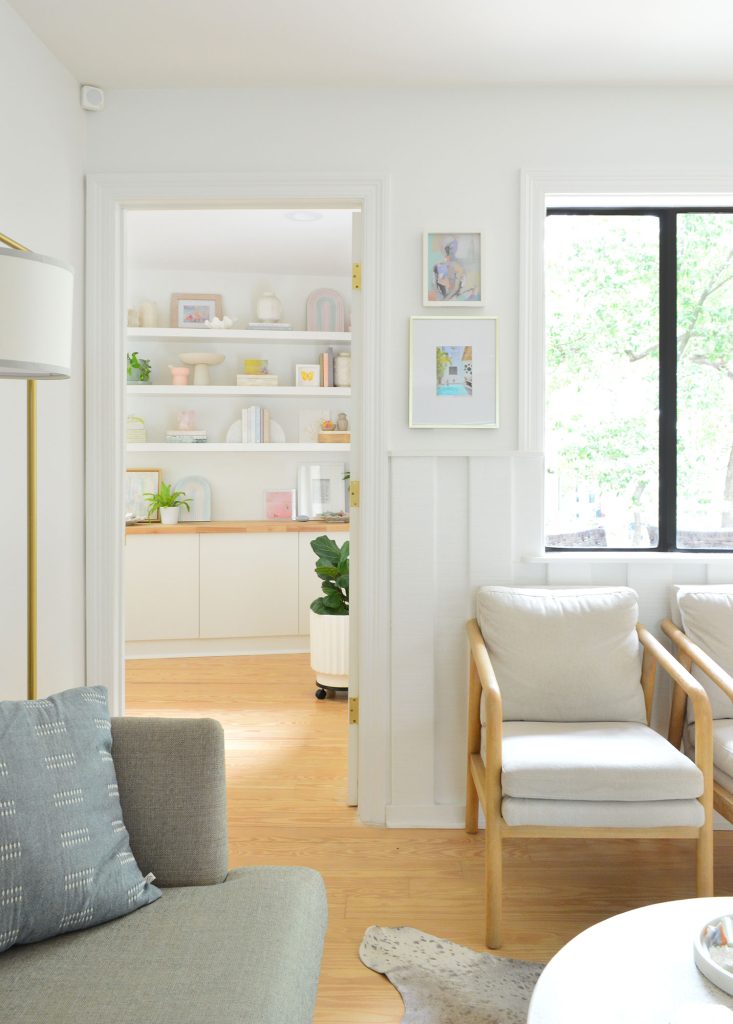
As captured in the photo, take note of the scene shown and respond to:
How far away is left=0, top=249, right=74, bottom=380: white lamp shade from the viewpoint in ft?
4.92

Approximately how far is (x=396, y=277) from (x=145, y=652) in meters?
3.34

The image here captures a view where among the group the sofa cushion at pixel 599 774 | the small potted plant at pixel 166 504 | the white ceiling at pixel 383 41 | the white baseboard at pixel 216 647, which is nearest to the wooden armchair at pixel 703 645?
the sofa cushion at pixel 599 774

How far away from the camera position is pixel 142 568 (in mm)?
5328

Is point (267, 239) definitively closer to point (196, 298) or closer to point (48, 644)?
point (196, 298)

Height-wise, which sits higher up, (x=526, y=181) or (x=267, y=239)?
(x=267, y=239)

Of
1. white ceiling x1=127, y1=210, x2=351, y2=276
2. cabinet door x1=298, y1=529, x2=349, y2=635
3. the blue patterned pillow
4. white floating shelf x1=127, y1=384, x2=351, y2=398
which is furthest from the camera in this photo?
white floating shelf x1=127, y1=384, x2=351, y2=398

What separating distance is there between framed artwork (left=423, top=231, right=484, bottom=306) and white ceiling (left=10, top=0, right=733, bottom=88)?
532mm

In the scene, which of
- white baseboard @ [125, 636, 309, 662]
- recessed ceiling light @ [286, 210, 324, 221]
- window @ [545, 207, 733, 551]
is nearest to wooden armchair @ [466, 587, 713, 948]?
window @ [545, 207, 733, 551]

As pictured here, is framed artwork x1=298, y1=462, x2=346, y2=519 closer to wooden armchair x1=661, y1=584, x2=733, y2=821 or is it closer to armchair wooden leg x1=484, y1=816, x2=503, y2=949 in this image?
wooden armchair x1=661, y1=584, x2=733, y2=821

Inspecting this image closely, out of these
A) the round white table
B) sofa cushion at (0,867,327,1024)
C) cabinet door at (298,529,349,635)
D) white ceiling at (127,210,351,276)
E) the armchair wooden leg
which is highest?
white ceiling at (127,210,351,276)

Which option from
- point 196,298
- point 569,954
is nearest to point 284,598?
point 196,298

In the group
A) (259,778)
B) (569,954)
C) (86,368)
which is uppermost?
(86,368)

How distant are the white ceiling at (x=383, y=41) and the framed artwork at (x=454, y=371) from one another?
0.83 m

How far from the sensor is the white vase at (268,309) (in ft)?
18.9
